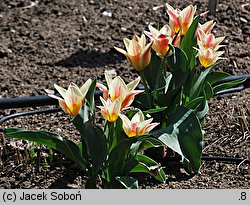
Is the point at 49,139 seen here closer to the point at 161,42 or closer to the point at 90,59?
the point at 161,42

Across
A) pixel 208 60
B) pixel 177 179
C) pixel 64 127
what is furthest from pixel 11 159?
pixel 208 60

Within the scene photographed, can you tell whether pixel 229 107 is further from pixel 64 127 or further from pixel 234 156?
pixel 64 127

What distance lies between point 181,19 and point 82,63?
168 centimetres

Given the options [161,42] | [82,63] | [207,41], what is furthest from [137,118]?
[82,63]

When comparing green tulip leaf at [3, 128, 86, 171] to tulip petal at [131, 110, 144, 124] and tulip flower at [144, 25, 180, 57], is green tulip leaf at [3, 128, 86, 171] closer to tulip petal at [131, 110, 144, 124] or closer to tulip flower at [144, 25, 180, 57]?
tulip petal at [131, 110, 144, 124]

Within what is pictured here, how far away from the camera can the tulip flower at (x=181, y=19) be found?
3.38m

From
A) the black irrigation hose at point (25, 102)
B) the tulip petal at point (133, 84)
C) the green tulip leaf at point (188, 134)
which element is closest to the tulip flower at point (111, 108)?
the tulip petal at point (133, 84)

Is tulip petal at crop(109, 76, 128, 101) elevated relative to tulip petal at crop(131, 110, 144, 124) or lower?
elevated

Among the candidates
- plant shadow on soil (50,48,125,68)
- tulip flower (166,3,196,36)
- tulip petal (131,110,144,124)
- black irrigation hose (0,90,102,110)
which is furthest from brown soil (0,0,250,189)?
tulip flower (166,3,196,36)

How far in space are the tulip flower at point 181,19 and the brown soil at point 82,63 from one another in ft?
2.18

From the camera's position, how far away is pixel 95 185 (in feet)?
10.4

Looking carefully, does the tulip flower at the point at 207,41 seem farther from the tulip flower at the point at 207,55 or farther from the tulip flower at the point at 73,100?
the tulip flower at the point at 73,100

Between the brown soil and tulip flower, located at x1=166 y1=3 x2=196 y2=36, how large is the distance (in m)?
0.67

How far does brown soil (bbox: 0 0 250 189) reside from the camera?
3.52 m
